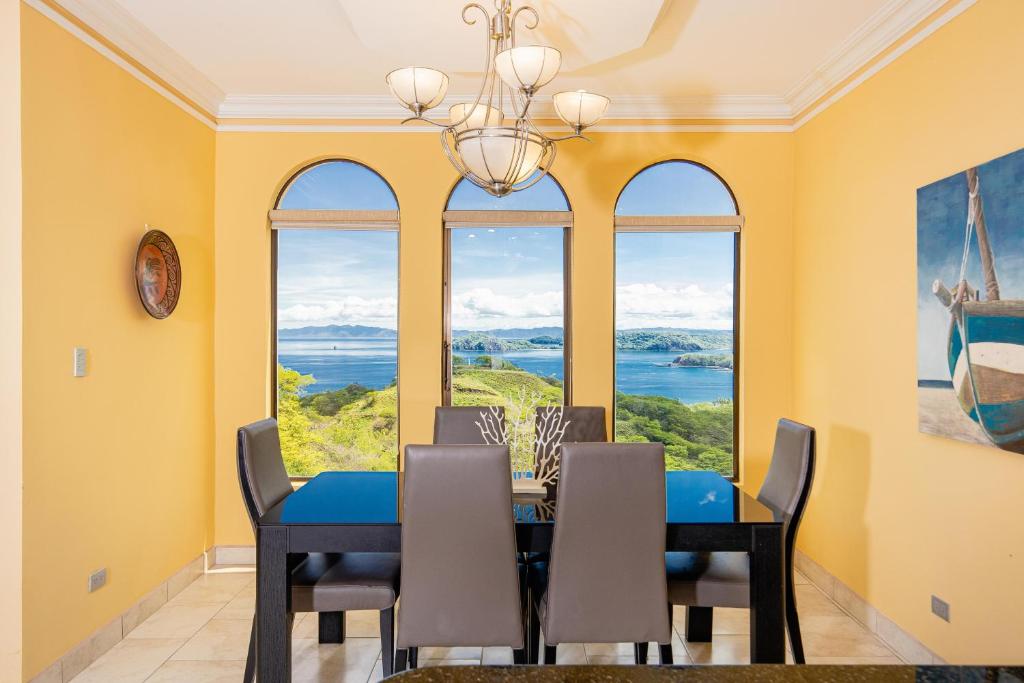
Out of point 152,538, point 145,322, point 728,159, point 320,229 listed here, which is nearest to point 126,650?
point 152,538

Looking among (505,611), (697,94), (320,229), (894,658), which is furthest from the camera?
(320,229)

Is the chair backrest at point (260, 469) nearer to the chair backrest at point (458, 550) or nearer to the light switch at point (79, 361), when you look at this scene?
the chair backrest at point (458, 550)

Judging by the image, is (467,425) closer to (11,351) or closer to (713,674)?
(11,351)

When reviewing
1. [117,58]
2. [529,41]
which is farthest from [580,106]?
[117,58]

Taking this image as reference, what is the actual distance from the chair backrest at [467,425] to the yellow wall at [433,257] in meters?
0.68

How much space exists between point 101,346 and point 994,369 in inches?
132

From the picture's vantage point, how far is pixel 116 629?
9.55 feet

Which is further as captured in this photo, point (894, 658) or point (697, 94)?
point (697, 94)

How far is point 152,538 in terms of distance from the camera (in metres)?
3.23

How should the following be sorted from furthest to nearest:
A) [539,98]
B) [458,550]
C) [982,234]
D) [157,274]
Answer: [539,98]
[157,274]
[982,234]
[458,550]

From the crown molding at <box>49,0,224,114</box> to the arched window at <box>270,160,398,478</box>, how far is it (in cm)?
85

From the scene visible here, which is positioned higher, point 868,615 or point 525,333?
point 525,333

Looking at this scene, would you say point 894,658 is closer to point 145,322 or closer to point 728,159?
point 728,159

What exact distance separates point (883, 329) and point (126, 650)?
3.54 meters
